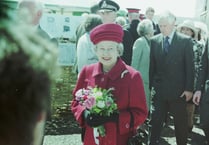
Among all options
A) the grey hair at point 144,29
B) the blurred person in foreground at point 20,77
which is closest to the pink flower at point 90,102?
the blurred person in foreground at point 20,77

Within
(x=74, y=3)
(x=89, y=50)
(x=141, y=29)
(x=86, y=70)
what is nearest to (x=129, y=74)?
(x=86, y=70)

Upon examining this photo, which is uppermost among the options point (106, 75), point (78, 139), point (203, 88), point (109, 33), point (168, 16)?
point (168, 16)

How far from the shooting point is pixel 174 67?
16.4 ft

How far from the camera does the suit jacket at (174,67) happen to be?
195 inches

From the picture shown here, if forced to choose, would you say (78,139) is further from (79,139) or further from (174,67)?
(174,67)

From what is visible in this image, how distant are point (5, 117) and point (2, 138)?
3 centimetres

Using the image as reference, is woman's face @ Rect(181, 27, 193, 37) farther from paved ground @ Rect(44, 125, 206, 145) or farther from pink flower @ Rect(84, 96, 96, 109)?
pink flower @ Rect(84, 96, 96, 109)

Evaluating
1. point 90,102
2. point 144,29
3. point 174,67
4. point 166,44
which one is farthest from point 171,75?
point 90,102

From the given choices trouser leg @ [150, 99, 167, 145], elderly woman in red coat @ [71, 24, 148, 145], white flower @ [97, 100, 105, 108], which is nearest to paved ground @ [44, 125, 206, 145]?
trouser leg @ [150, 99, 167, 145]

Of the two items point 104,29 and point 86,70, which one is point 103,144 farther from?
point 104,29

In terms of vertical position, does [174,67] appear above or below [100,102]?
above

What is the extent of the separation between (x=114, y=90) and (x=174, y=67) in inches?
76.8

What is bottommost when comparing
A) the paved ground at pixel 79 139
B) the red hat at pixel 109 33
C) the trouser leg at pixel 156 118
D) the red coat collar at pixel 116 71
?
the paved ground at pixel 79 139

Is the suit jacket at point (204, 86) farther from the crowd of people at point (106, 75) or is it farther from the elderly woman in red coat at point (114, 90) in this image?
the elderly woman in red coat at point (114, 90)
